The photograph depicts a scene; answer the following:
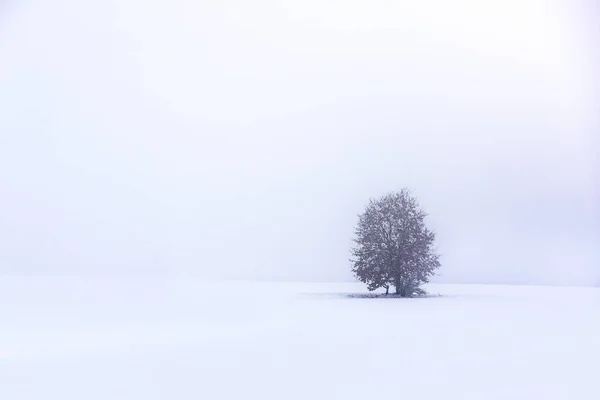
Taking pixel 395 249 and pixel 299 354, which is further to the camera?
pixel 395 249

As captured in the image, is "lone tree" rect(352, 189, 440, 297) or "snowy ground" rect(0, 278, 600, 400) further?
"lone tree" rect(352, 189, 440, 297)

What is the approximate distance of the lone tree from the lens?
30.0 metres

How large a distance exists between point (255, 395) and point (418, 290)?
23.4 meters

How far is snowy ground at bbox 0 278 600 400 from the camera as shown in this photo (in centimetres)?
916

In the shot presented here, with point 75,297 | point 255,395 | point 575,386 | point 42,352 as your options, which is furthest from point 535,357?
point 75,297

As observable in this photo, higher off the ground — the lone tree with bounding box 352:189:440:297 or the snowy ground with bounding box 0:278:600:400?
the lone tree with bounding box 352:189:440:297

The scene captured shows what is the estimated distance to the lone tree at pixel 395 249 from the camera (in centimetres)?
2998

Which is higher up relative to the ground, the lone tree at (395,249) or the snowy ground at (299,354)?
the lone tree at (395,249)

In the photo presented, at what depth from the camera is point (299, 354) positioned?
12.1 meters

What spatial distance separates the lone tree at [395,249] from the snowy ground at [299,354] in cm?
884

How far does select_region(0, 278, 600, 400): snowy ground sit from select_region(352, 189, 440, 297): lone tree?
8.84 m

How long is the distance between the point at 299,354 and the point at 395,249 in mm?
18599

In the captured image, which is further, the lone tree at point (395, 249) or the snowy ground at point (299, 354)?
the lone tree at point (395, 249)

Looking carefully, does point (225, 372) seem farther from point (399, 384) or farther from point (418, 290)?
point (418, 290)
